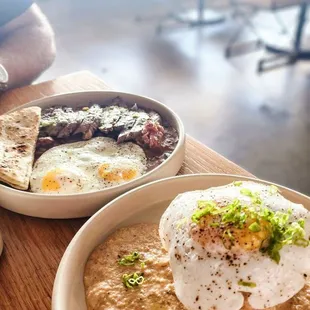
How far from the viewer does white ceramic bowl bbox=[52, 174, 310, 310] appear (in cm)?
91

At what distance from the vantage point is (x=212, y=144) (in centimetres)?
324

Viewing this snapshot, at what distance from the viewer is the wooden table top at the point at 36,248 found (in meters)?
0.95

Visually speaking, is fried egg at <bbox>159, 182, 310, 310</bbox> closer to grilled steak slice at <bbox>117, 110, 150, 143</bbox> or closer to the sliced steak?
grilled steak slice at <bbox>117, 110, 150, 143</bbox>

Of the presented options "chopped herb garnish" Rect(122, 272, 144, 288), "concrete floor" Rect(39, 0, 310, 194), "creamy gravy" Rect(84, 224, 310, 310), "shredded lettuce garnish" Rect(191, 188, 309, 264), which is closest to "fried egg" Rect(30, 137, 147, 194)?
"creamy gravy" Rect(84, 224, 310, 310)

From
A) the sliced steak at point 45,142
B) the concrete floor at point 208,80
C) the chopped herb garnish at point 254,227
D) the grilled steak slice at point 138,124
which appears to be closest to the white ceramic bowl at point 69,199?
the grilled steak slice at point 138,124

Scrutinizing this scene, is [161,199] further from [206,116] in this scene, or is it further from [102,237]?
[206,116]

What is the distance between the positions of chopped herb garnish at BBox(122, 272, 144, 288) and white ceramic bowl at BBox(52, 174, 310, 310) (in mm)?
102

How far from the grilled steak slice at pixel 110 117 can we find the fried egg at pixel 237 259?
26.3 inches

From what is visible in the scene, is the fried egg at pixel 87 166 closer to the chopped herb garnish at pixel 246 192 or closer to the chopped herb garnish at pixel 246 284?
the chopped herb garnish at pixel 246 192

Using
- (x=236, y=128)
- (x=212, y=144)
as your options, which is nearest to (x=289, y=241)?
(x=212, y=144)

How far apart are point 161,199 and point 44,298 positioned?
40 centimetres

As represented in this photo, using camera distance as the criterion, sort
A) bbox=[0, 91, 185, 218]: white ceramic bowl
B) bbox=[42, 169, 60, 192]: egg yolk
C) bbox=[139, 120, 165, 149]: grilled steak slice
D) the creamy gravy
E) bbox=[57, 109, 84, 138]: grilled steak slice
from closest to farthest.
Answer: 1. the creamy gravy
2. bbox=[0, 91, 185, 218]: white ceramic bowl
3. bbox=[42, 169, 60, 192]: egg yolk
4. bbox=[139, 120, 165, 149]: grilled steak slice
5. bbox=[57, 109, 84, 138]: grilled steak slice

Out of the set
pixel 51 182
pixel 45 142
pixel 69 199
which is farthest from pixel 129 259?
pixel 45 142

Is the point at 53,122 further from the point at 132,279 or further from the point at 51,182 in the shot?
the point at 132,279
